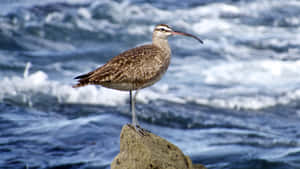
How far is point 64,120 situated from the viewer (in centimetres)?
1238

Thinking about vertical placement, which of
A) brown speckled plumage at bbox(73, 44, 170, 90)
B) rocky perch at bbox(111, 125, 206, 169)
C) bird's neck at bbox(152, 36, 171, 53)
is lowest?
rocky perch at bbox(111, 125, 206, 169)

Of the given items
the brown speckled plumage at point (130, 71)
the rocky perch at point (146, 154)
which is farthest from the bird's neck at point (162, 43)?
the rocky perch at point (146, 154)

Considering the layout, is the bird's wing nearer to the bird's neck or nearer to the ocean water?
the bird's neck

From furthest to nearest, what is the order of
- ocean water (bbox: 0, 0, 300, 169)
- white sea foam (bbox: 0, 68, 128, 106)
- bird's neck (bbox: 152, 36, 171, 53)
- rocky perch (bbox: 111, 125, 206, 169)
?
1. white sea foam (bbox: 0, 68, 128, 106)
2. ocean water (bbox: 0, 0, 300, 169)
3. bird's neck (bbox: 152, 36, 171, 53)
4. rocky perch (bbox: 111, 125, 206, 169)

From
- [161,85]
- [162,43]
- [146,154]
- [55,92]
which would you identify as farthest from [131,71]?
[161,85]

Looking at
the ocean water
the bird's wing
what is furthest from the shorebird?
the ocean water

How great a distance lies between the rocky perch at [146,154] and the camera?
20.6 ft

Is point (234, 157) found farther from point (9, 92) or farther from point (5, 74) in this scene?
point (5, 74)

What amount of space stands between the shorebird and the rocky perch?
249mm

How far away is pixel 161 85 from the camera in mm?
15930

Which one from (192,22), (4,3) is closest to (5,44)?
(4,3)

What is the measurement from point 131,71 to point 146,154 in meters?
1.17

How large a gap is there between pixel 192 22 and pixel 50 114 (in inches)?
463

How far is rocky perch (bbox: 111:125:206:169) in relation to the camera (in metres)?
6.29
